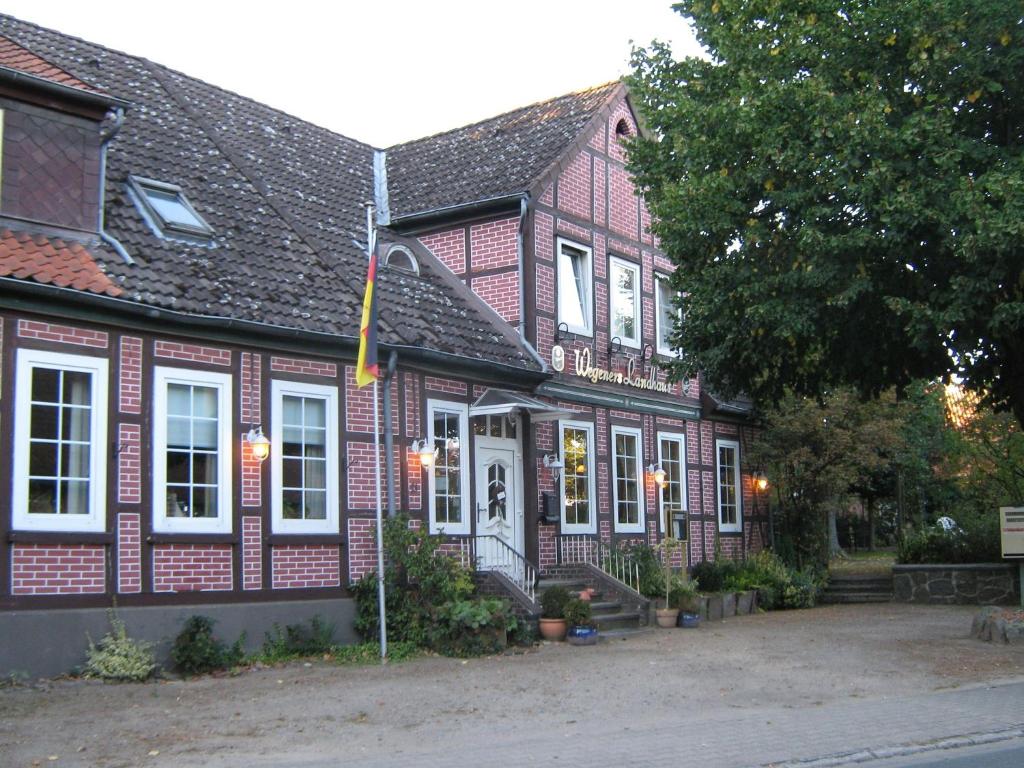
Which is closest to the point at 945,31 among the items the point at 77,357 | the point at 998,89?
→ the point at 998,89

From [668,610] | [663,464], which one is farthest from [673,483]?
[668,610]

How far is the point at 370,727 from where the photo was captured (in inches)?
388

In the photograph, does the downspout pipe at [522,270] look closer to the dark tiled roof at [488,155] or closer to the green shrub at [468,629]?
the dark tiled roof at [488,155]

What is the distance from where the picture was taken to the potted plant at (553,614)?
15.9 meters

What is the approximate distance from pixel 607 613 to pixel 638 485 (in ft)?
13.4

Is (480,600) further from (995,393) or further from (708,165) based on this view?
(995,393)

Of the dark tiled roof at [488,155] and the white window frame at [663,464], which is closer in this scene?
the dark tiled roof at [488,155]

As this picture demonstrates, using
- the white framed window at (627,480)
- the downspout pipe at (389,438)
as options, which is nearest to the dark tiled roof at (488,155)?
the downspout pipe at (389,438)

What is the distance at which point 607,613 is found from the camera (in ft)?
58.0

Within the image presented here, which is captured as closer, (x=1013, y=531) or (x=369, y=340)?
(x=369, y=340)

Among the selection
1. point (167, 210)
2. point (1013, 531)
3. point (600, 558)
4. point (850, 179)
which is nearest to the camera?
point (850, 179)

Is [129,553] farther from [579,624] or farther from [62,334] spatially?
[579,624]

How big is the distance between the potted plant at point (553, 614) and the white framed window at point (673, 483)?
614cm

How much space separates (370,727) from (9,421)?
5.00 metres
